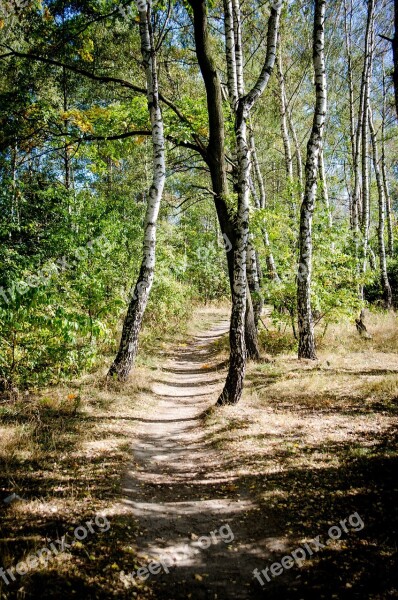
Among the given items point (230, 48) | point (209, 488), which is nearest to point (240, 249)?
point (209, 488)

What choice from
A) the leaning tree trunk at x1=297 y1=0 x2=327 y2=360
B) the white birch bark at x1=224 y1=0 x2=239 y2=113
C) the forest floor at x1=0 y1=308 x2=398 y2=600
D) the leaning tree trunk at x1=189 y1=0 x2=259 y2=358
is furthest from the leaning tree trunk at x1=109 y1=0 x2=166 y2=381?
the leaning tree trunk at x1=297 y1=0 x2=327 y2=360

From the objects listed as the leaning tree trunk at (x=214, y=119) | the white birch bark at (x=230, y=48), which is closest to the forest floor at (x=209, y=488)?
the leaning tree trunk at (x=214, y=119)

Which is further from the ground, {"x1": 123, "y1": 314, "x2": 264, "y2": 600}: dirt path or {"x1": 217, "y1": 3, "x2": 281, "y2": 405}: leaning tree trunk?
{"x1": 217, "y1": 3, "x2": 281, "y2": 405}: leaning tree trunk

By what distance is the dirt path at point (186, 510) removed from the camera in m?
3.21

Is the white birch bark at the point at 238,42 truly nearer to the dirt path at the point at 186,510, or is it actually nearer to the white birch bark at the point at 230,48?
the white birch bark at the point at 230,48

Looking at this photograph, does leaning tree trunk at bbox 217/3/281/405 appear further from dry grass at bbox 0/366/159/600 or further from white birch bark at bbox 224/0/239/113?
dry grass at bbox 0/366/159/600

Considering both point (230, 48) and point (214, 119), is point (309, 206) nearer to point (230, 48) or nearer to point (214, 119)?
point (214, 119)

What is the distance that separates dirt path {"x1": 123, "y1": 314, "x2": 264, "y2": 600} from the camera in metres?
3.21

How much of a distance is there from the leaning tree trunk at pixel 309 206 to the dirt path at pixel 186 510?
3.53m

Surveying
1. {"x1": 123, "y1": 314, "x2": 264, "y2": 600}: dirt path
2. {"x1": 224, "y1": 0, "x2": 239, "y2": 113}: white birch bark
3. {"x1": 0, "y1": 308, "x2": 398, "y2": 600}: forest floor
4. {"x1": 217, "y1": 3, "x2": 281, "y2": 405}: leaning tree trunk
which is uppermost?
{"x1": 224, "y1": 0, "x2": 239, "y2": 113}: white birch bark

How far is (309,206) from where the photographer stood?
9.44 m

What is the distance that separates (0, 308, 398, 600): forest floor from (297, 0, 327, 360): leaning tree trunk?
147 centimetres

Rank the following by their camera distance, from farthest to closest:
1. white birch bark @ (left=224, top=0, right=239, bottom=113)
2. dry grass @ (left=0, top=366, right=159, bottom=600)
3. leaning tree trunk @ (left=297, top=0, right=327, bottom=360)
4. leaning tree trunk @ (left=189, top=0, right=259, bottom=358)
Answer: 1. leaning tree trunk @ (left=297, top=0, right=327, bottom=360)
2. leaning tree trunk @ (left=189, top=0, right=259, bottom=358)
3. white birch bark @ (left=224, top=0, right=239, bottom=113)
4. dry grass @ (left=0, top=366, right=159, bottom=600)

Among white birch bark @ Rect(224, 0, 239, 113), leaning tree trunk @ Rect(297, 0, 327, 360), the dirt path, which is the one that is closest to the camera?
the dirt path
